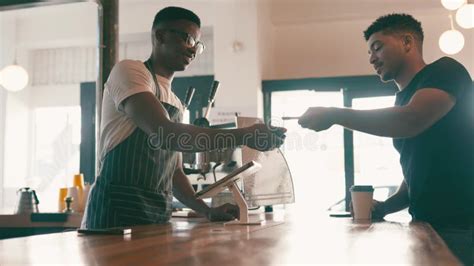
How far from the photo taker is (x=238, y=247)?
3.50 feet

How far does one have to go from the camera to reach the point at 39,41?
19.6 ft

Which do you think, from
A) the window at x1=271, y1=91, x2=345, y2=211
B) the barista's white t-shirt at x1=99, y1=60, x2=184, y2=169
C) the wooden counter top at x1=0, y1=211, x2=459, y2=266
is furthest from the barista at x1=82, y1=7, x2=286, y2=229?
the window at x1=271, y1=91, x2=345, y2=211

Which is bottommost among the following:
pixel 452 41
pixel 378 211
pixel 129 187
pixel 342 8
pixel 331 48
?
pixel 378 211

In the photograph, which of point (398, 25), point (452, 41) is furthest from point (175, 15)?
point (452, 41)

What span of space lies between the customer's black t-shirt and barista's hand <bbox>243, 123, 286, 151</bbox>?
453mm

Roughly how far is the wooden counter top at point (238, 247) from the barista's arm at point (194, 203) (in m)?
0.33

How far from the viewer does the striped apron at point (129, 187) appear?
Answer: 5.30 feet

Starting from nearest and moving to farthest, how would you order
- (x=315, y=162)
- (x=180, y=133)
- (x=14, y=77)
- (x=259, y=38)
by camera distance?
1. (x=180, y=133)
2. (x=14, y=77)
3. (x=259, y=38)
4. (x=315, y=162)

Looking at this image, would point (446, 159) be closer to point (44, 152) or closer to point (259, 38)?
point (259, 38)

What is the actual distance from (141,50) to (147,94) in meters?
4.32

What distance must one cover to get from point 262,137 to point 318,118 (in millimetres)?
255

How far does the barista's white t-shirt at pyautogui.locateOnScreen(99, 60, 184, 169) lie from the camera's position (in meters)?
1.61

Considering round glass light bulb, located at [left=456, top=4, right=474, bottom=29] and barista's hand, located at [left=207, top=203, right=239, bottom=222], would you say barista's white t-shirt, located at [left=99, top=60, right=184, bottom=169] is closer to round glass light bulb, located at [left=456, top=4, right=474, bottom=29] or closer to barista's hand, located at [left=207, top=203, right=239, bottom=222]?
barista's hand, located at [left=207, top=203, right=239, bottom=222]

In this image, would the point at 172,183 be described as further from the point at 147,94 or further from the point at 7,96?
the point at 7,96
